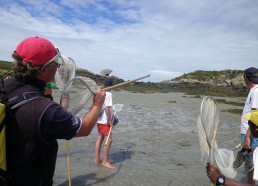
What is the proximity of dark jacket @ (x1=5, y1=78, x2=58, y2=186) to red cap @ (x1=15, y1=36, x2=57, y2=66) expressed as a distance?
202 mm

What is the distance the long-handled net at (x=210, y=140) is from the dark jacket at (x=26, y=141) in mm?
1725

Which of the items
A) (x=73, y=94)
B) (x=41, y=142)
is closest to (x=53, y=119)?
(x=41, y=142)

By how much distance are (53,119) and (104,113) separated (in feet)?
17.8

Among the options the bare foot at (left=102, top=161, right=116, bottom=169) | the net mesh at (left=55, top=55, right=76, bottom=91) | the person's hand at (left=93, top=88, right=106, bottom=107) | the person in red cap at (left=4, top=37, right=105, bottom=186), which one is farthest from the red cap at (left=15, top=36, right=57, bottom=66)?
the bare foot at (left=102, top=161, right=116, bottom=169)

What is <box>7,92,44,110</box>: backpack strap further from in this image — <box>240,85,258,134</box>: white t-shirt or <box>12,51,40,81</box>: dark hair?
<box>240,85,258,134</box>: white t-shirt

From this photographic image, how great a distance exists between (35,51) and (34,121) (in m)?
0.60

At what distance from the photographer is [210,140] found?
362cm

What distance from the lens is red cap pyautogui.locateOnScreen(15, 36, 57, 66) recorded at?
8.72 ft

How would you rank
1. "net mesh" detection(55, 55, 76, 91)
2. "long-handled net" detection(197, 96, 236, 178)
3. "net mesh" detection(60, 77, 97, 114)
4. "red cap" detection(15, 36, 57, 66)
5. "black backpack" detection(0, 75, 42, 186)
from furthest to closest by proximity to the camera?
"net mesh" detection(55, 55, 76, 91)
"net mesh" detection(60, 77, 97, 114)
"long-handled net" detection(197, 96, 236, 178)
"red cap" detection(15, 36, 57, 66)
"black backpack" detection(0, 75, 42, 186)

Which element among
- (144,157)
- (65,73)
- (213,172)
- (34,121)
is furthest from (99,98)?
(144,157)

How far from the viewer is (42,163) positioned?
2699 millimetres

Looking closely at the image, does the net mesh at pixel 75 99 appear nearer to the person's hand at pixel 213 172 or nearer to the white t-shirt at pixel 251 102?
the person's hand at pixel 213 172

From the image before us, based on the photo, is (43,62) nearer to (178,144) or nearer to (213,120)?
(213,120)

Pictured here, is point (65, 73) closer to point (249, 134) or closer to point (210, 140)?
point (210, 140)
